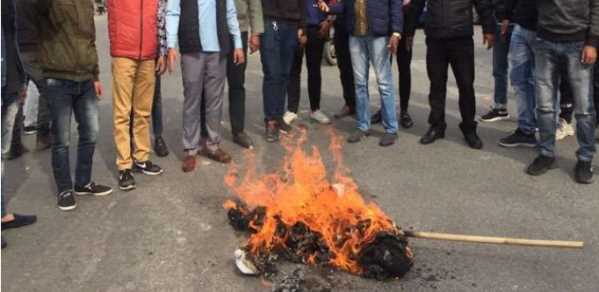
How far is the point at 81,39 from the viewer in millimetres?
4887

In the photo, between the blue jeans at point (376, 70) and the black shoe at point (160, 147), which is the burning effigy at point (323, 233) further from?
the blue jeans at point (376, 70)

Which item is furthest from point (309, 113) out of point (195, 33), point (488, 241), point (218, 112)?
point (488, 241)

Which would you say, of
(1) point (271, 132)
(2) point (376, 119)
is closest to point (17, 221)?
(1) point (271, 132)

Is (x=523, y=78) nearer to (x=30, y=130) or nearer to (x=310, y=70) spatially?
(x=310, y=70)

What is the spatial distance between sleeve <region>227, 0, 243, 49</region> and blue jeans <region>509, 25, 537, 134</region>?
2953 mm

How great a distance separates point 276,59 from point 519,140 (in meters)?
2.79

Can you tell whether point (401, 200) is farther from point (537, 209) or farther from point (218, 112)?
point (218, 112)

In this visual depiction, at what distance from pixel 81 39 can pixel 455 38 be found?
12.1ft

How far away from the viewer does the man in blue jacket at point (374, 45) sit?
6.39 metres

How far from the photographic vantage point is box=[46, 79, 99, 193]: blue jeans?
16.1 feet

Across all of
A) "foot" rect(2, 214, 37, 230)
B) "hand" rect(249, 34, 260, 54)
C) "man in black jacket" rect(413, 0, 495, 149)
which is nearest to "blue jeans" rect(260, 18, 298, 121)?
"hand" rect(249, 34, 260, 54)

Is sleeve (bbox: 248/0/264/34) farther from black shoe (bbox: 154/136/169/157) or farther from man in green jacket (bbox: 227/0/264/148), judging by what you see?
black shoe (bbox: 154/136/169/157)

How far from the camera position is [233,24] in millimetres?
6109

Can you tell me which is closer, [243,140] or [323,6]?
[243,140]
